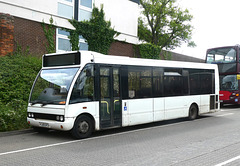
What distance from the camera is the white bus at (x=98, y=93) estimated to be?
26.3 ft

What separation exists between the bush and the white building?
1825 mm

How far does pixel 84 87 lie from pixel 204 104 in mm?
7294

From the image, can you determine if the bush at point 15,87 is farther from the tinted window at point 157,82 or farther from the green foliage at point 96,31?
the tinted window at point 157,82

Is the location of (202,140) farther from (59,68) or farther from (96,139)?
(59,68)

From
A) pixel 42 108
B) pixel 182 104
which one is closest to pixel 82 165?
pixel 42 108

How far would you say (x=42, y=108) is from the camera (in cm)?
825

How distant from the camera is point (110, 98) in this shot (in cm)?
894

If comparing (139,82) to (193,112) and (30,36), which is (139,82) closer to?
(193,112)

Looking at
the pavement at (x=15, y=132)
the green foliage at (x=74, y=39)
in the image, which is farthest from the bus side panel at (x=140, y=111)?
the green foliage at (x=74, y=39)

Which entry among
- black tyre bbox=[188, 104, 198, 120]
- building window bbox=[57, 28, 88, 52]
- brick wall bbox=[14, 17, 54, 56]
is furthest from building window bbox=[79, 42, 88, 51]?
black tyre bbox=[188, 104, 198, 120]

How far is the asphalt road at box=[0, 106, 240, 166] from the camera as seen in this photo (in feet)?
18.6

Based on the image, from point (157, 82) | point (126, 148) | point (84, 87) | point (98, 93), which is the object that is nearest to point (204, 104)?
point (157, 82)

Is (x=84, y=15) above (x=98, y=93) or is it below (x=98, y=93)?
above

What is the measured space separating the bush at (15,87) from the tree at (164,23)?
66.9 ft
